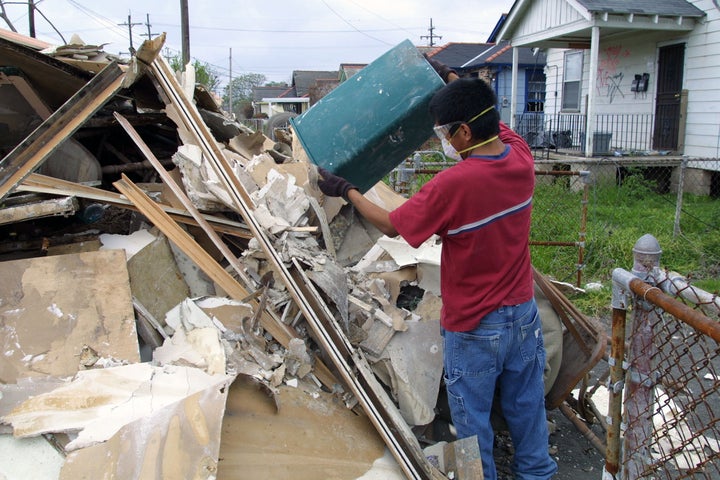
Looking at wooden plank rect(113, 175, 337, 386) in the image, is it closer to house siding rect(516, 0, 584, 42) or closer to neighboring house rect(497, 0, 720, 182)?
neighboring house rect(497, 0, 720, 182)

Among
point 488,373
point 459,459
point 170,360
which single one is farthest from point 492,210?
point 170,360

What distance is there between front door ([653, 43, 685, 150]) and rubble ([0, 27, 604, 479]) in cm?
882

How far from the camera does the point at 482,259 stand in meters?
2.31

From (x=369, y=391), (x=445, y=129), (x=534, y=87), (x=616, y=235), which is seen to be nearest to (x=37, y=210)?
(x=369, y=391)

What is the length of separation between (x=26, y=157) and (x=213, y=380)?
140 centimetres

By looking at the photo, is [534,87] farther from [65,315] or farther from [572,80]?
[65,315]

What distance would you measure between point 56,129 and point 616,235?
5.90 metres

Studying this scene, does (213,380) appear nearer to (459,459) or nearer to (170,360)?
(170,360)

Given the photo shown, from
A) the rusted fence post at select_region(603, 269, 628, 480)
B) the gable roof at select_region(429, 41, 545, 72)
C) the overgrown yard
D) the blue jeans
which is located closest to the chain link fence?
the overgrown yard

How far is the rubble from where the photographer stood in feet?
6.99

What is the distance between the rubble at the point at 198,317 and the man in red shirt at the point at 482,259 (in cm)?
33

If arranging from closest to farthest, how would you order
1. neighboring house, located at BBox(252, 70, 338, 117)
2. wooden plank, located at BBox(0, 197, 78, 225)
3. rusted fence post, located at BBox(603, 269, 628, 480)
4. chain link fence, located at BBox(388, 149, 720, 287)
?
rusted fence post, located at BBox(603, 269, 628, 480) → wooden plank, located at BBox(0, 197, 78, 225) → chain link fence, located at BBox(388, 149, 720, 287) → neighboring house, located at BBox(252, 70, 338, 117)

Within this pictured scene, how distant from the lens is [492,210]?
7.38 feet

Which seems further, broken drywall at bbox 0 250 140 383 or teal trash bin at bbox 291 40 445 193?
teal trash bin at bbox 291 40 445 193
